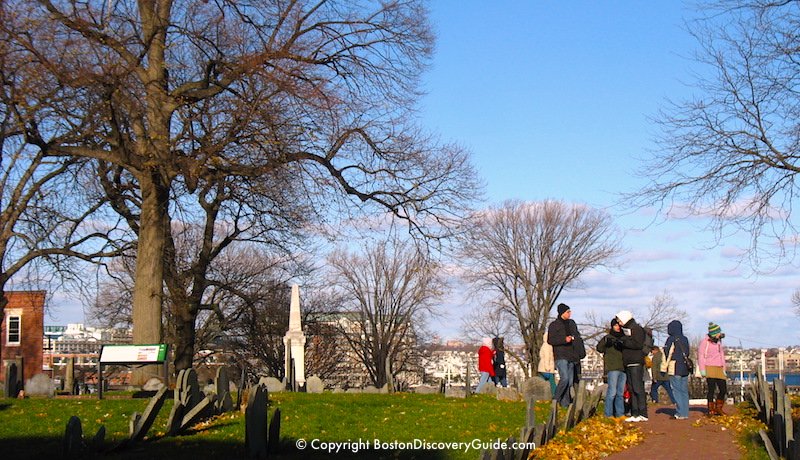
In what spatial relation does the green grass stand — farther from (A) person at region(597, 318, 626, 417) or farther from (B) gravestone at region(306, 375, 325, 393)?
(B) gravestone at region(306, 375, 325, 393)

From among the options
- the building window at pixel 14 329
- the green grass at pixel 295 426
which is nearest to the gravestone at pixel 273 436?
the green grass at pixel 295 426

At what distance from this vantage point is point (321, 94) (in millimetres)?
21750

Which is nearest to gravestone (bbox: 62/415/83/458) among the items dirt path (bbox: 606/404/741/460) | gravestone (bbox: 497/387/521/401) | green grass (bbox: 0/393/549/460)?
green grass (bbox: 0/393/549/460)

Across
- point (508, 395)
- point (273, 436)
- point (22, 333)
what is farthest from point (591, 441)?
point (22, 333)

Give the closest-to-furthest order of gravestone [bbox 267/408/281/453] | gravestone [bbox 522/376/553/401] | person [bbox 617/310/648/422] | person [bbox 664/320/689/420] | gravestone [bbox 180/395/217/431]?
gravestone [bbox 267/408/281/453] → gravestone [bbox 180/395/217/431] → person [bbox 617/310/648/422] → person [bbox 664/320/689/420] → gravestone [bbox 522/376/553/401]

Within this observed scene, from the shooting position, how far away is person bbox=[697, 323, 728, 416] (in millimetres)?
16672

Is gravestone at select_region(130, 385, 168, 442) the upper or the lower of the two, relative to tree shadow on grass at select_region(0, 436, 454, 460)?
upper

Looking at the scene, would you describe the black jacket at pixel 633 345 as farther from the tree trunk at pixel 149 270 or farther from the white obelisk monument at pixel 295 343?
the white obelisk monument at pixel 295 343

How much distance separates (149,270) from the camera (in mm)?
23797

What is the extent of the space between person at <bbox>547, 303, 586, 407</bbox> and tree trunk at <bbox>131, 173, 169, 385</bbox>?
10.5 m

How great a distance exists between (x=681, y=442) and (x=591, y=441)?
1341 mm

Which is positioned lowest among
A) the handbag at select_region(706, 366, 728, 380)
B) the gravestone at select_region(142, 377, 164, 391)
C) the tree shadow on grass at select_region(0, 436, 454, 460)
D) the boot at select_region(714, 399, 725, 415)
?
the tree shadow on grass at select_region(0, 436, 454, 460)

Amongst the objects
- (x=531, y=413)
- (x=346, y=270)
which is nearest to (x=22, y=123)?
(x=531, y=413)

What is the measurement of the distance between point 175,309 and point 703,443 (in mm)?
23863
